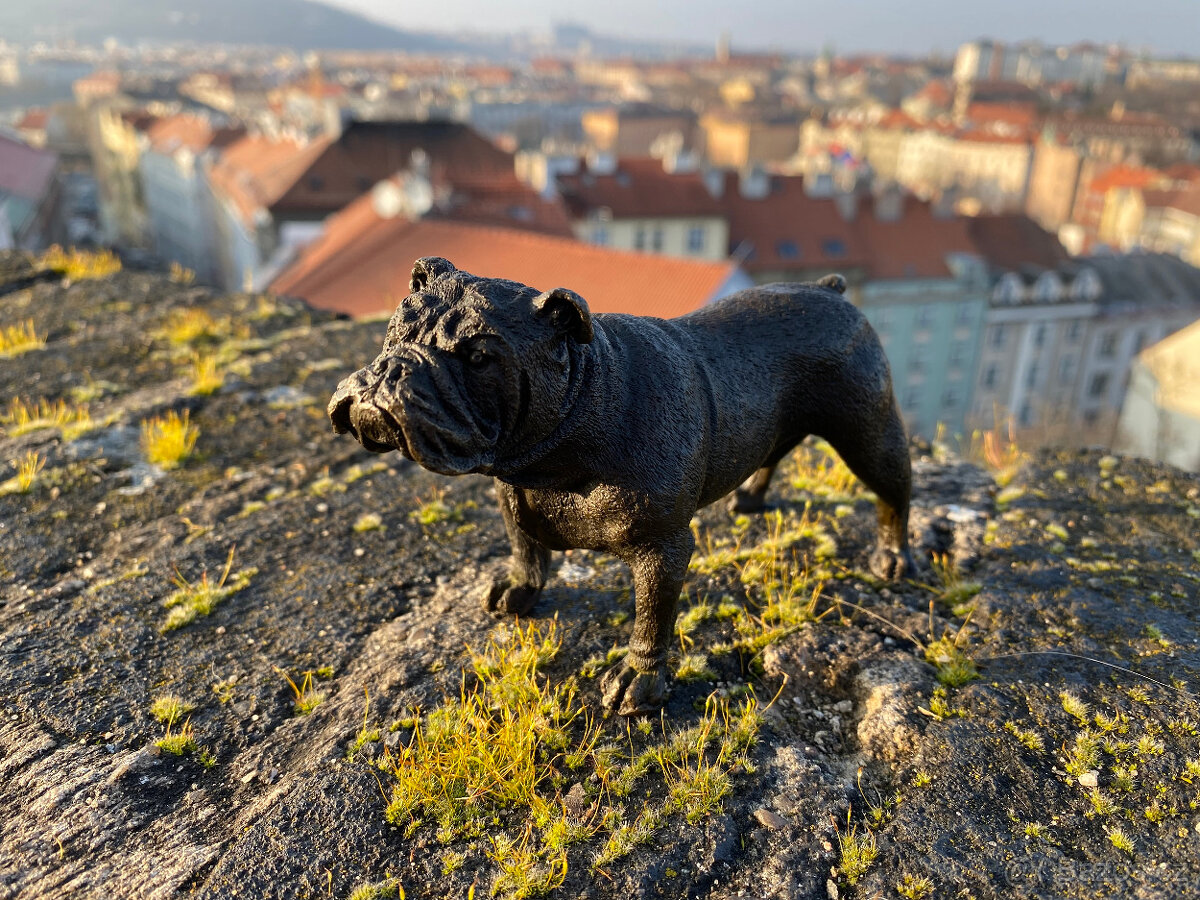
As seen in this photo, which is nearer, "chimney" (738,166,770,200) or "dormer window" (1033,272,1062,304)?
"dormer window" (1033,272,1062,304)

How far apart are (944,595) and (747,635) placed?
1.33 metres

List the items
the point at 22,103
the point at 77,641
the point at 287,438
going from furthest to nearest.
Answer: the point at 22,103
the point at 287,438
the point at 77,641

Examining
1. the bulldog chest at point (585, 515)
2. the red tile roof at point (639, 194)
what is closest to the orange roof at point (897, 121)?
the red tile roof at point (639, 194)

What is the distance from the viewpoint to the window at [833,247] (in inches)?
1355

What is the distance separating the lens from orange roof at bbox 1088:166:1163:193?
193 feet

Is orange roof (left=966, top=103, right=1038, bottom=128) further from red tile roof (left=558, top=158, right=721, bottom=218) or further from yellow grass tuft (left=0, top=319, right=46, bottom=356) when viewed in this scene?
yellow grass tuft (left=0, top=319, right=46, bottom=356)

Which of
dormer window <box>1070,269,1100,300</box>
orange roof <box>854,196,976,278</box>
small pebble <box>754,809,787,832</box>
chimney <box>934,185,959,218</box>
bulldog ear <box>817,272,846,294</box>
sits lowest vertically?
dormer window <box>1070,269,1100,300</box>

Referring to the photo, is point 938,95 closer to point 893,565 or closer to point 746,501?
point 746,501

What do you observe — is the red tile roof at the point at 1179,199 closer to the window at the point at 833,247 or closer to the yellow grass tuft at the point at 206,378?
the window at the point at 833,247

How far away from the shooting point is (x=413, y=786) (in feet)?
12.0

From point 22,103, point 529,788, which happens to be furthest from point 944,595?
point 22,103

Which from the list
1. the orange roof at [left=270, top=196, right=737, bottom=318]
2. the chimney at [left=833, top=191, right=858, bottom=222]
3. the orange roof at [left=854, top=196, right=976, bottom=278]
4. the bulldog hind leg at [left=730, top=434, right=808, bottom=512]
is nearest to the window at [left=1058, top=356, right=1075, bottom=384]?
the orange roof at [left=854, top=196, right=976, bottom=278]

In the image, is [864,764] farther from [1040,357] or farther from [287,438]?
[1040,357]

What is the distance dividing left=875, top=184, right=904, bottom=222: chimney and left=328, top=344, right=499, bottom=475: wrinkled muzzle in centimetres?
3631
